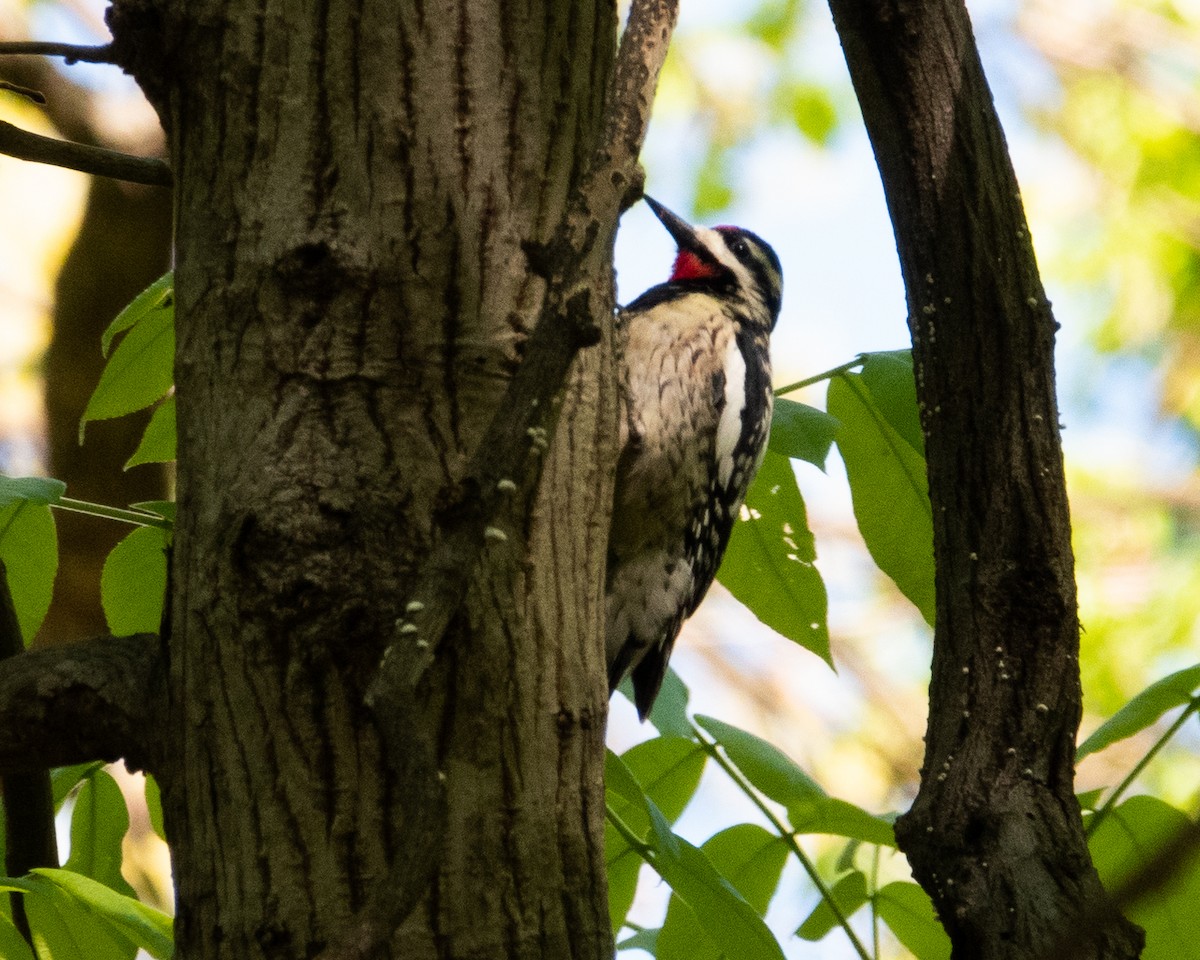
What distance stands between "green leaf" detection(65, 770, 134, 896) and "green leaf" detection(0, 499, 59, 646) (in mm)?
225

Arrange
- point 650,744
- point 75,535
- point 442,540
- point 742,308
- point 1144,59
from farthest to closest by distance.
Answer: point 1144,59
point 75,535
point 742,308
point 650,744
point 442,540

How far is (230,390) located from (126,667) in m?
0.27

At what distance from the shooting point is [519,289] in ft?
4.45

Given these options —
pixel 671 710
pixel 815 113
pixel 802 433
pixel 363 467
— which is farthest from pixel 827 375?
pixel 815 113

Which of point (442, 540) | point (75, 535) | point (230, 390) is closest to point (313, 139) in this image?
point (230, 390)

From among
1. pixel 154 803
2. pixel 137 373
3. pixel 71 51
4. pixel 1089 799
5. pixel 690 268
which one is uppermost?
pixel 690 268

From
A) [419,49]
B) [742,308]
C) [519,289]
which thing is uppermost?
[742,308]

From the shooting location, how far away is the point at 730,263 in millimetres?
3424

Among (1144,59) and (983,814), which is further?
(1144,59)

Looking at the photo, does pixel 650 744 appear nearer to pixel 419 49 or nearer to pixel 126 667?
pixel 126 667

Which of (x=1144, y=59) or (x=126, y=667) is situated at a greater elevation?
(x=1144, y=59)

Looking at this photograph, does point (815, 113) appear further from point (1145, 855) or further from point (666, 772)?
point (1145, 855)

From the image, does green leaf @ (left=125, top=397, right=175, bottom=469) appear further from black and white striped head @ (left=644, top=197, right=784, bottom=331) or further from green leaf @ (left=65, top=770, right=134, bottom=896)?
black and white striped head @ (left=644, top=197, right=784, bottom=331)

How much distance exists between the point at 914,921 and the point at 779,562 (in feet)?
1.67
